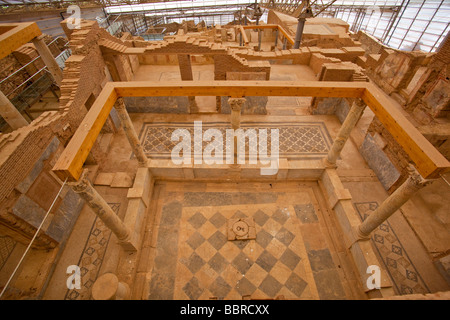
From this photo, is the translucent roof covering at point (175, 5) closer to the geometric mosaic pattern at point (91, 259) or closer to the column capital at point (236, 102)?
the column capital at point (236, 102)

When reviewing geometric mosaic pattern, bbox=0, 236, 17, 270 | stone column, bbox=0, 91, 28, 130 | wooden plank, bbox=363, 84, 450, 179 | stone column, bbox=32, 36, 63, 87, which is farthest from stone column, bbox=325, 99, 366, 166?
stone column, bbox=32, 36, 63, 87

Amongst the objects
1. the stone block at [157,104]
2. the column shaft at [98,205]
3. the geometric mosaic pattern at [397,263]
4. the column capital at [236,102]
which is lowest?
the geometric mosaic pattern at [397,263]

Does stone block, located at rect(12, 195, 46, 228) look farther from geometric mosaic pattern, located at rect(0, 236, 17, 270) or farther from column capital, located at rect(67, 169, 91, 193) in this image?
column capital, located at rect(67, 169, 91, 193)

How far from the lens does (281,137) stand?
23.2 feet

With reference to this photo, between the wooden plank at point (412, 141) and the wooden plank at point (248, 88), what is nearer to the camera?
the wooden plank at point (412, 141)

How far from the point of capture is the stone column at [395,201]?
3.25 metres

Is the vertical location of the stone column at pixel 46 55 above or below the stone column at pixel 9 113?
above

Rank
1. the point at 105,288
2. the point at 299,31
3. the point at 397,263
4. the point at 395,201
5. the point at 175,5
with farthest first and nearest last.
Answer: the point at 175,5 → the point at 299,31 → the point at 397,263 → the point at 395,201 → the point at 105,288

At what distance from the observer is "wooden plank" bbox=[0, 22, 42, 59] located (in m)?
4.93

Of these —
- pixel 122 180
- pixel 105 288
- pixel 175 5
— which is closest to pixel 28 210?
pixel 122 180

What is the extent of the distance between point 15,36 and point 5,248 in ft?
16.0

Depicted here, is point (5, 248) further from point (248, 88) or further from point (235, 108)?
point (248, 88)

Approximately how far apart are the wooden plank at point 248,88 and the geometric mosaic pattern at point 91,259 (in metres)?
3.16

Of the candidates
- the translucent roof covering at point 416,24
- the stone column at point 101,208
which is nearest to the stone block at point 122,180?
the stone column at point 101,208
